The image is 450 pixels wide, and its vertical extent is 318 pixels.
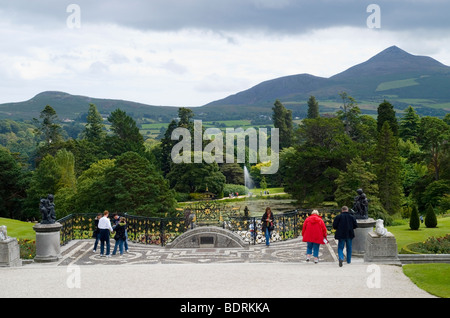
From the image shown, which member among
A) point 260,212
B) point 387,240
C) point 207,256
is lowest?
point 260,212

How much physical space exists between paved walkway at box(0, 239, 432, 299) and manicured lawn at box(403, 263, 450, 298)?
0.28 metres

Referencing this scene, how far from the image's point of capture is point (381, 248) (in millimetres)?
18422

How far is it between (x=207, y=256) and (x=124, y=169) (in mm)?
28902

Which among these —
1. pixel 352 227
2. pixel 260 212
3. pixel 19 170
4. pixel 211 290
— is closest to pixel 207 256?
pixel 352 227

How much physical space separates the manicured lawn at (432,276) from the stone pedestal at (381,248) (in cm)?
64

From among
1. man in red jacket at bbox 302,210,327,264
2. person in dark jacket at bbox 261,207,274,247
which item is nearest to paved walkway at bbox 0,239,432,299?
man in red jacket at bbox 302,210,327,264

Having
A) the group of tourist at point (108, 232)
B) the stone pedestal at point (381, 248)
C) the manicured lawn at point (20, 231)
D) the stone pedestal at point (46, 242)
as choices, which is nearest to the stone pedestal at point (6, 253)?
the stone pedestal at point (46, 242)

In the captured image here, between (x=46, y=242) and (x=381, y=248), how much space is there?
38.6 feet

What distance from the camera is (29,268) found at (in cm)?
1889

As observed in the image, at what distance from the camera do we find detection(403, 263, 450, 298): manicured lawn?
14.7m

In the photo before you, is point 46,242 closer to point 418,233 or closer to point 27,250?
point 27,250

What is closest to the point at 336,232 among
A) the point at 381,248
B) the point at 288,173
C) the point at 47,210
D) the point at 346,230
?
the point at 346,230

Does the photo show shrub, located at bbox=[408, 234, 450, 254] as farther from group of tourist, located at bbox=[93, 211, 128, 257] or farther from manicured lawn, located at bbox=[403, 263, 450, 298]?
group of tourist, located at bbox=[93, 211, 128, 257]

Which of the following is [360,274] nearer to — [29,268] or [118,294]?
[118,294]
